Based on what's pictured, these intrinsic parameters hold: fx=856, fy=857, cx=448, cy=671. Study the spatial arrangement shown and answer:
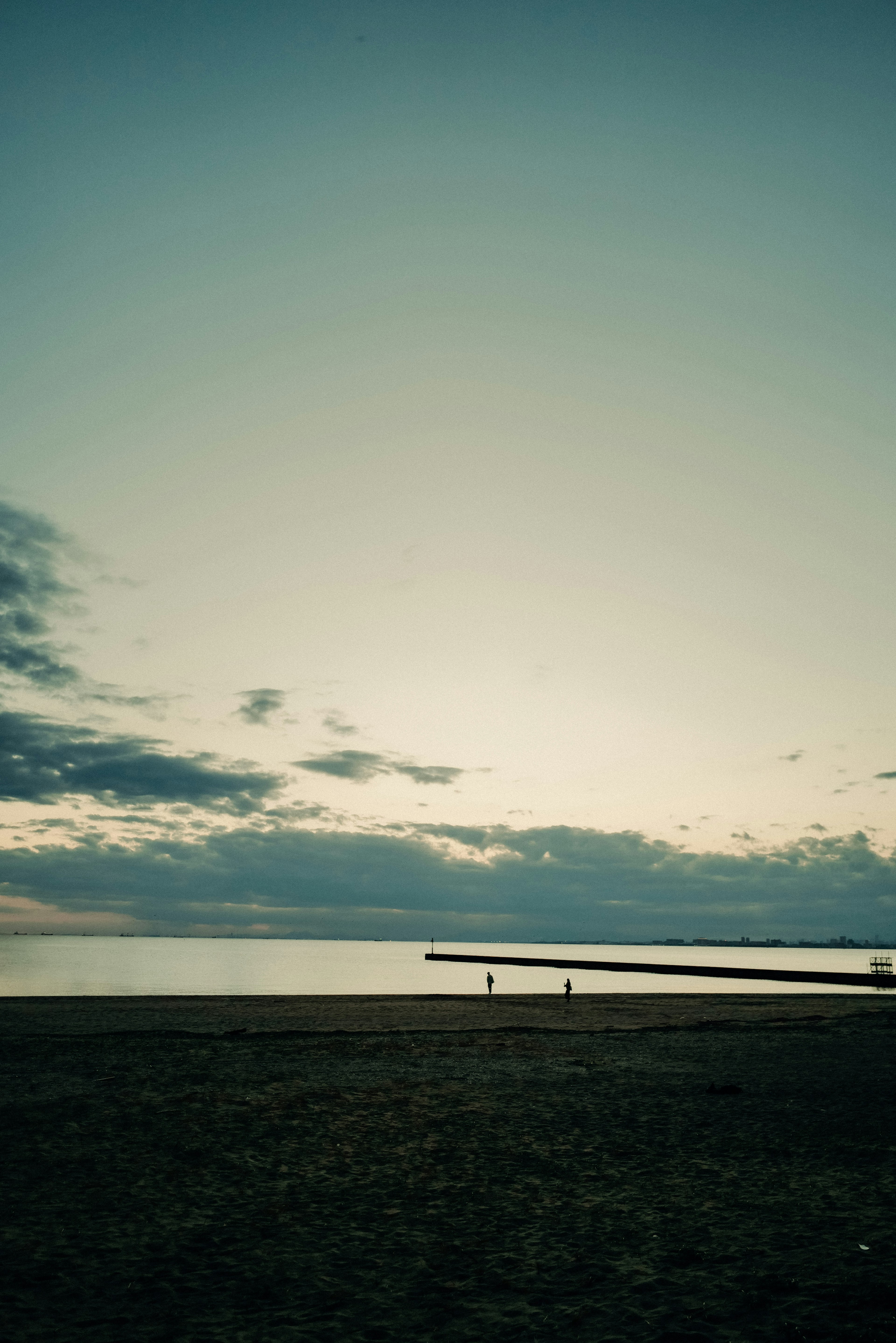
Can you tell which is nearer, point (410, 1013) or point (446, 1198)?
point (446, 1198)

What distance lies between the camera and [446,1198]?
508 inches

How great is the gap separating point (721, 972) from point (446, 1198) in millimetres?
121695

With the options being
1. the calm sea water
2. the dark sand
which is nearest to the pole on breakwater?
the calm sea water

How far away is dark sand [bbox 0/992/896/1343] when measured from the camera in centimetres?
876

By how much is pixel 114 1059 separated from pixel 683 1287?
22.6m

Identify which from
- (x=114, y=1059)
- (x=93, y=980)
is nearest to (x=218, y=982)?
(x=93, y=980)

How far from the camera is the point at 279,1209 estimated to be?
12.2 metres

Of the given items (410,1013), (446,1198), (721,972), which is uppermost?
(446,1198)

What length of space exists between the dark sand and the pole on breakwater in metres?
82.4

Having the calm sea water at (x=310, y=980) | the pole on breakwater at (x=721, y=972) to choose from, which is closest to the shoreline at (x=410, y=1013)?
the calm sea water at (x=310, y=980)

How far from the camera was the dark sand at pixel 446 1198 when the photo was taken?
28.7ft

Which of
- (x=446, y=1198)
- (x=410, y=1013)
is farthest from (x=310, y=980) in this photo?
(x=446, y=1198)

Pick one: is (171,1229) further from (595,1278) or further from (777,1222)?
(777,1222)

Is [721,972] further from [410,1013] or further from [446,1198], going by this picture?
[446,1198]
